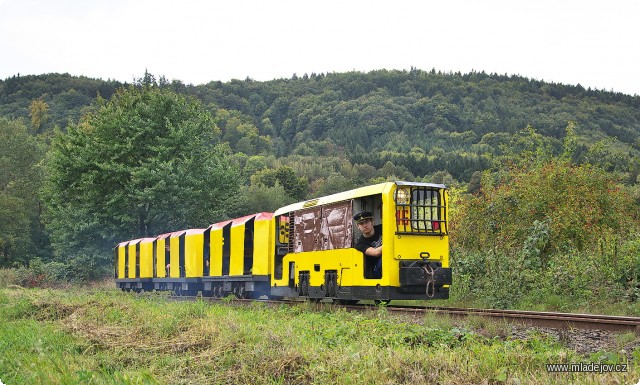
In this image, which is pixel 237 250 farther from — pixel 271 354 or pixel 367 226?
pixel 271 354

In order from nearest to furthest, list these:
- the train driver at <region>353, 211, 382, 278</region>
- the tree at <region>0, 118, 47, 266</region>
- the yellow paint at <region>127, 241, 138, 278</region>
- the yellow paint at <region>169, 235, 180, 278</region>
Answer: the train driver at <region>353, 211, 382, 278</region>
the yellow paint at <region>169, 235, 180, 278</region>
the yellow paint at <region>127, 241, 138, 278</region>
the tree at <region>0, 118, 47, 266</region>

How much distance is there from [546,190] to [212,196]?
1034 inches

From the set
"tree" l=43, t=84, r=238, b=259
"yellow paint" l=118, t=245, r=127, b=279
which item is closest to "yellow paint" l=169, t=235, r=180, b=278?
"tree" l=43, t=84, r=238, b=259

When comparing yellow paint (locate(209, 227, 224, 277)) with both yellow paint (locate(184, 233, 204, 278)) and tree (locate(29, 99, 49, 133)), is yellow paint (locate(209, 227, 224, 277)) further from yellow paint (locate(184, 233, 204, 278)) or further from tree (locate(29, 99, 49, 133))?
tree (locate(29, 99, 49, 133))

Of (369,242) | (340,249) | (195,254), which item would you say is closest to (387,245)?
(369,242)

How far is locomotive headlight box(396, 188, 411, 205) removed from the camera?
16.8 m

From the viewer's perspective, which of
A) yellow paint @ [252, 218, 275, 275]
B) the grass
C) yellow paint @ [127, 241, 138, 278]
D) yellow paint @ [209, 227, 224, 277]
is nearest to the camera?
the grass

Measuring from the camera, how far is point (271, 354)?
830 centimetres

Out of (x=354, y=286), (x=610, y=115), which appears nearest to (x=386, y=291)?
(x=354, y=286)

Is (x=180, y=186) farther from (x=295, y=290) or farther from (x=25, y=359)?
(x=25, y=359)

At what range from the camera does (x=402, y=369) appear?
24.5 ft

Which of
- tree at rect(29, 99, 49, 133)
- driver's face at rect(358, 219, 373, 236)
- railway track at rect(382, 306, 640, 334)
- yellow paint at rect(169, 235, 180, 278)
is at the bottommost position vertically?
railway track at rect(382, 306, 640, 334)

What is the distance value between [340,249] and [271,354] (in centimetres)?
986

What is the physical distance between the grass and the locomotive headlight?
5050 mm
